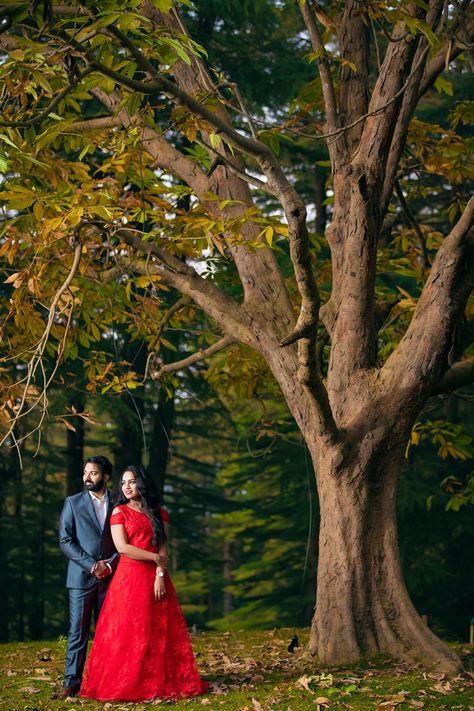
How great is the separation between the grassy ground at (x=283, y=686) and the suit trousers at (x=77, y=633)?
0.25m

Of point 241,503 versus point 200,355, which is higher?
point 241,503

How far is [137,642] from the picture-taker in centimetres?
680

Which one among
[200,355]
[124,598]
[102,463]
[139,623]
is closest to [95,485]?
[102,463]

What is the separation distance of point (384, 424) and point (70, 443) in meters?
11.8

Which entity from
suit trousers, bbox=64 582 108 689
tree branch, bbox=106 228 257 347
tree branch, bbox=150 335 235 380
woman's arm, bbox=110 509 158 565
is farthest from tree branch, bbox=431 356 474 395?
suit trousers, bbox=64 582 108 689

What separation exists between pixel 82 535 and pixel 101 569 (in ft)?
0.95

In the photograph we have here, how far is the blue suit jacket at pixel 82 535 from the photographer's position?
23.1ft

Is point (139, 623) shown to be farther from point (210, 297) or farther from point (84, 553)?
point (210, 297)

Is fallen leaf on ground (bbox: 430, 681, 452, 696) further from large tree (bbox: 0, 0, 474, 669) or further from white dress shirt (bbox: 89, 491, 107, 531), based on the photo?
white dress shirt (bbox: 89, 491, 107, 531)

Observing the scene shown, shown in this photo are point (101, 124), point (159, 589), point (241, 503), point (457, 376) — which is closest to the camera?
point (159, 589)

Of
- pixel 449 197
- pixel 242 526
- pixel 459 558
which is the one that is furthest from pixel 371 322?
pixel 242 526

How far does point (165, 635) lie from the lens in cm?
693

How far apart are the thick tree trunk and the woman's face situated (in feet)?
6.53

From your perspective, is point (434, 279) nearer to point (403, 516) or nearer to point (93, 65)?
point (93, 65)
